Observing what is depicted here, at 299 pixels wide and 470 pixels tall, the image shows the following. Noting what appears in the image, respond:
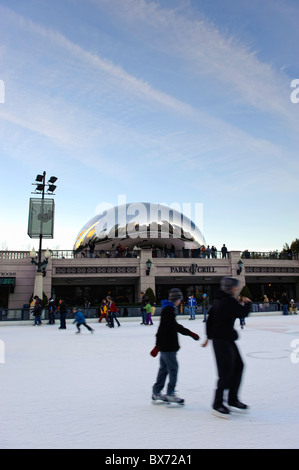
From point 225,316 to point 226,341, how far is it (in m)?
0.25

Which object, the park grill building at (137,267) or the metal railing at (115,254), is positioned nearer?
the park grill building at (137,267)

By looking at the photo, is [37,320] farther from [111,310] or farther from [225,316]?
[225,316]

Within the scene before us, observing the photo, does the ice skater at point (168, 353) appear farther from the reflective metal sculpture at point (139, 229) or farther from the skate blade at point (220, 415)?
the reflective metal sculpture at point (139, 229)

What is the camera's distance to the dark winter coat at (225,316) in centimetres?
395

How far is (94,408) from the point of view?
13.7 feet

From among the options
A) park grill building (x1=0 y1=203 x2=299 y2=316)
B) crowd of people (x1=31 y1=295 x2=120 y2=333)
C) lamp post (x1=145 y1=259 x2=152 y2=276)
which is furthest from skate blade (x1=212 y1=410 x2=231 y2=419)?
lamp post (x1=145 y1=259 x2=152 y2=276)

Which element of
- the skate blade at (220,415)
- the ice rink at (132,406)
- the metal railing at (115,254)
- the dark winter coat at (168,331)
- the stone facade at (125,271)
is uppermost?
the metal railing at (115,254)

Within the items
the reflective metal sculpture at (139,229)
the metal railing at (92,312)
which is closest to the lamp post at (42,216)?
the metal railing at (92,312)

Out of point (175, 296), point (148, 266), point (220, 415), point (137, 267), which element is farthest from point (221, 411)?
point (137, 267)

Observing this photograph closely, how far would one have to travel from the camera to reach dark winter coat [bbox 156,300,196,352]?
14.2 ft

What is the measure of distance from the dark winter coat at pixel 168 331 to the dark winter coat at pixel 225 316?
1.44 feet

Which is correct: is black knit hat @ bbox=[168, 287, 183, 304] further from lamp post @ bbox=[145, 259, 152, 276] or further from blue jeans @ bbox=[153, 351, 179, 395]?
lamp post @ bbox=[145, 259, 152, 276]

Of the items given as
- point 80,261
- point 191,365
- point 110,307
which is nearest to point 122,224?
point 80,261

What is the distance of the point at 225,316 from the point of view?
3.97 metres
